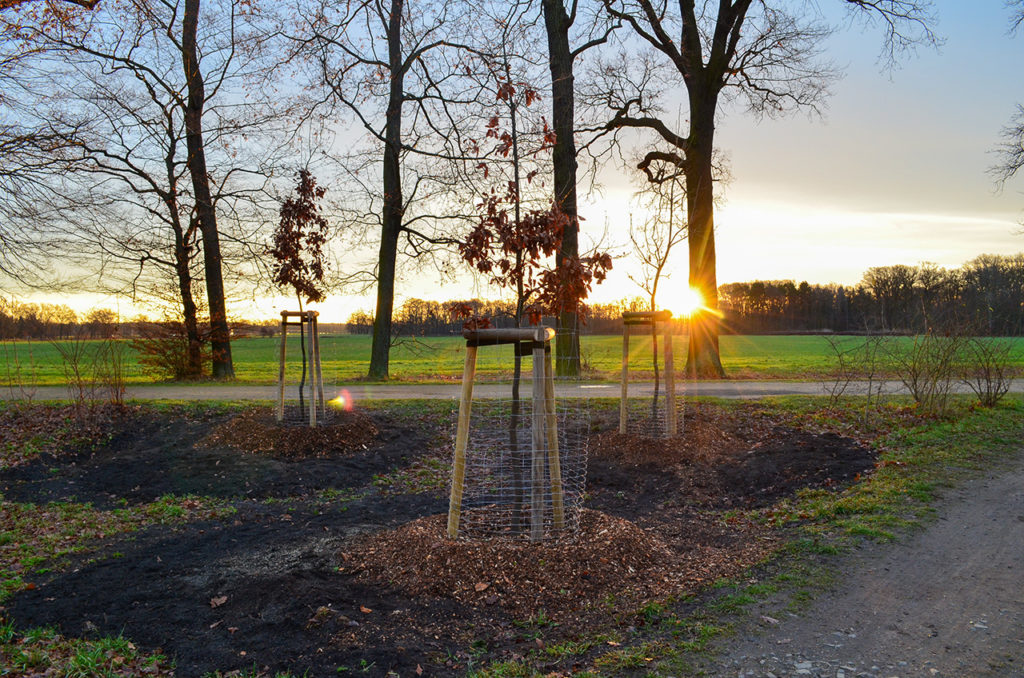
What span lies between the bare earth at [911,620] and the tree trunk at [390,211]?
14011 millimetres

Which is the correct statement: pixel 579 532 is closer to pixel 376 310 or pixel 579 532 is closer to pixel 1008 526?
pixel 1008 526

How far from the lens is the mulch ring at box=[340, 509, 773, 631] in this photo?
15.3 ft

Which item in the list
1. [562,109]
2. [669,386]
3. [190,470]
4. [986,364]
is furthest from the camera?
[562,109]

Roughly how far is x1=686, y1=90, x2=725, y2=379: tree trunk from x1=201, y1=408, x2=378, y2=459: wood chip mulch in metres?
9.39

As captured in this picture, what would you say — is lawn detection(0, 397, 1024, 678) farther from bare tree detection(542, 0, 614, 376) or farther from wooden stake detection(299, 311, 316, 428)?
bare tree detection(542, 0, 614, 376)

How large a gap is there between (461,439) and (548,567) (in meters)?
1.12

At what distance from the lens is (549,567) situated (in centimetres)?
495

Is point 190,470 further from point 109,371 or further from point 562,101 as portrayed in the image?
point 562,101

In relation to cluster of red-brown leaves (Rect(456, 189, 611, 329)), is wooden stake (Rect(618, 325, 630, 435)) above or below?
below

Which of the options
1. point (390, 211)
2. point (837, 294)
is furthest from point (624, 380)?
point (837, 294)

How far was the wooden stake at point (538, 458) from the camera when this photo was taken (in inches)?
205

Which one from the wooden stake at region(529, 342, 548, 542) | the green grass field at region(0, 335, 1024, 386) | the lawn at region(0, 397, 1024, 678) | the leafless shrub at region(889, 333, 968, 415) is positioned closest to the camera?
the lawn at region(0, 397, 1024, 678)

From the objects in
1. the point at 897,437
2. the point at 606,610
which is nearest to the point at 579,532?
the point at 606,610

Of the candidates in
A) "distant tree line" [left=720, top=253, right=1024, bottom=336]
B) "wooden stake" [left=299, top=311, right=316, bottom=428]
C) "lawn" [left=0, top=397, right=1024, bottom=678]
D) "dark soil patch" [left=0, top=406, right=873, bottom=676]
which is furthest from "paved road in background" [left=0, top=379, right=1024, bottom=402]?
"distant tree line" [left=720, top=253, right=1024, bottom=336]
